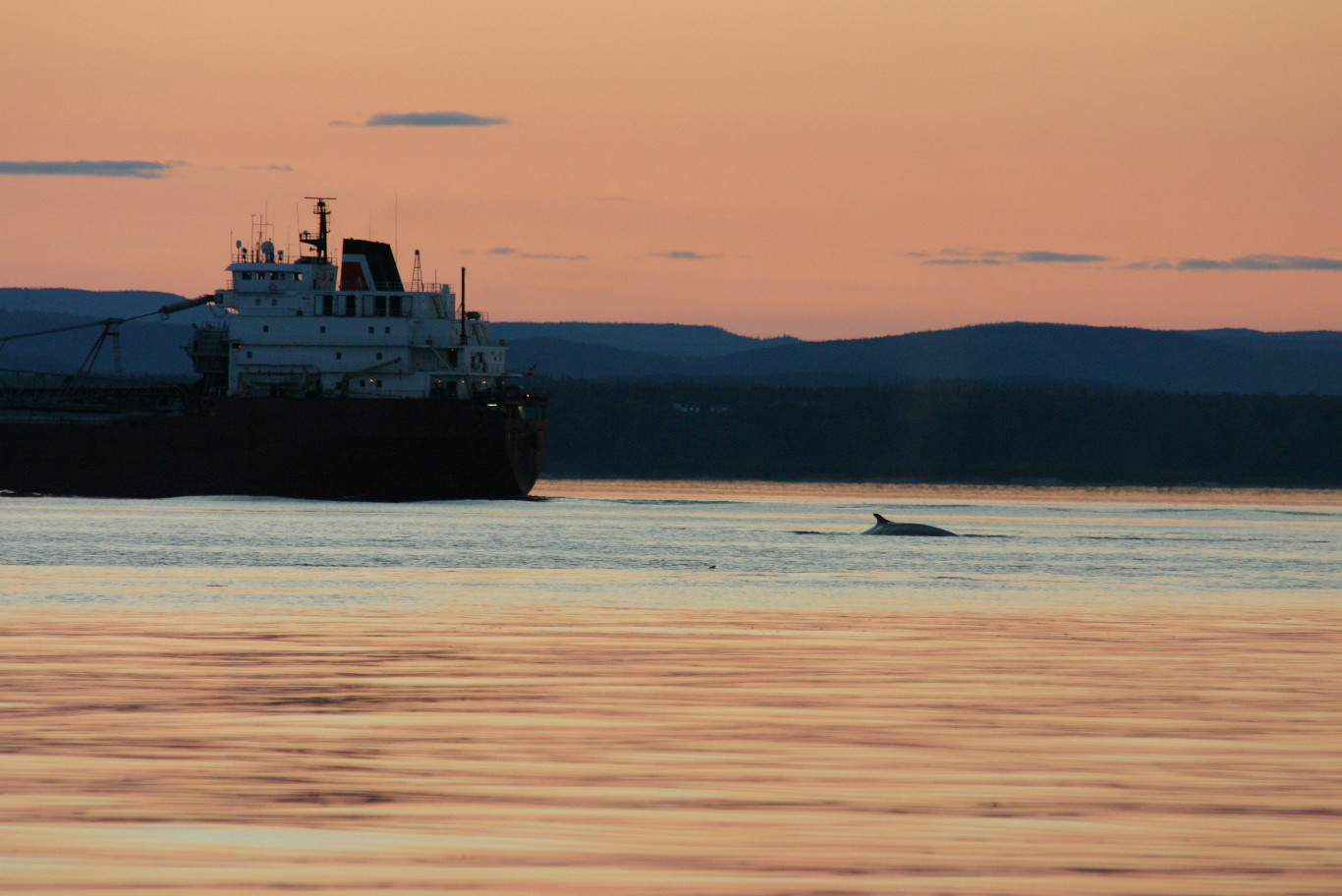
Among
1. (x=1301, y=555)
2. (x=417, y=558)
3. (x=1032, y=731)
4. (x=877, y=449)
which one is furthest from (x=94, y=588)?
(x=877, y=449)

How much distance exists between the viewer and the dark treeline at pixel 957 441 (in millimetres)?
182500

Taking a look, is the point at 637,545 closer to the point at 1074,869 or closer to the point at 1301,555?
the point at 1301,555

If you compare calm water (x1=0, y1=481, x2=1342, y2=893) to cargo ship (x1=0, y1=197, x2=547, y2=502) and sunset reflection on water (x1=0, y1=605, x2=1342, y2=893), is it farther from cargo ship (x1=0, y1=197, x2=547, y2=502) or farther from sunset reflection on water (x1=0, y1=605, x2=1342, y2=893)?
cargo ship (x1=0, y1=197, x2=547, y2=502)

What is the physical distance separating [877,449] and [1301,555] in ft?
453

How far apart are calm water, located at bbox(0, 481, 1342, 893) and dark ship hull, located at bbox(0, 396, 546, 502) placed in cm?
3997

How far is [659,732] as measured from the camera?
17.6 m

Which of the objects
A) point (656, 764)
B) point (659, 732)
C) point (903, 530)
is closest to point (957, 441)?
point (903, 530)

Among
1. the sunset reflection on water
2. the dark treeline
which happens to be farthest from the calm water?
the dark treeline

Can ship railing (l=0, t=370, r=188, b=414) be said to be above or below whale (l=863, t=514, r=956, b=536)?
above

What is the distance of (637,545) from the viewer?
53688 mm

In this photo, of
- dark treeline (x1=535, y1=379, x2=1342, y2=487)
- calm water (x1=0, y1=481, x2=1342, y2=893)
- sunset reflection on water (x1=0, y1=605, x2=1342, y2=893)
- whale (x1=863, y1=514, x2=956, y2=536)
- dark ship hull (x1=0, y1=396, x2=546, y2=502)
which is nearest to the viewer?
sunset reflection on water (x1=0, y1=605, x2=1342, y2=893)

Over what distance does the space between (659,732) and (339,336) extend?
70807 mm

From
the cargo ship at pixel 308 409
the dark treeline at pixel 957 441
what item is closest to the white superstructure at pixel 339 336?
the cargo ship at pixel 308 409

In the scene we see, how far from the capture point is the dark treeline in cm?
18250
